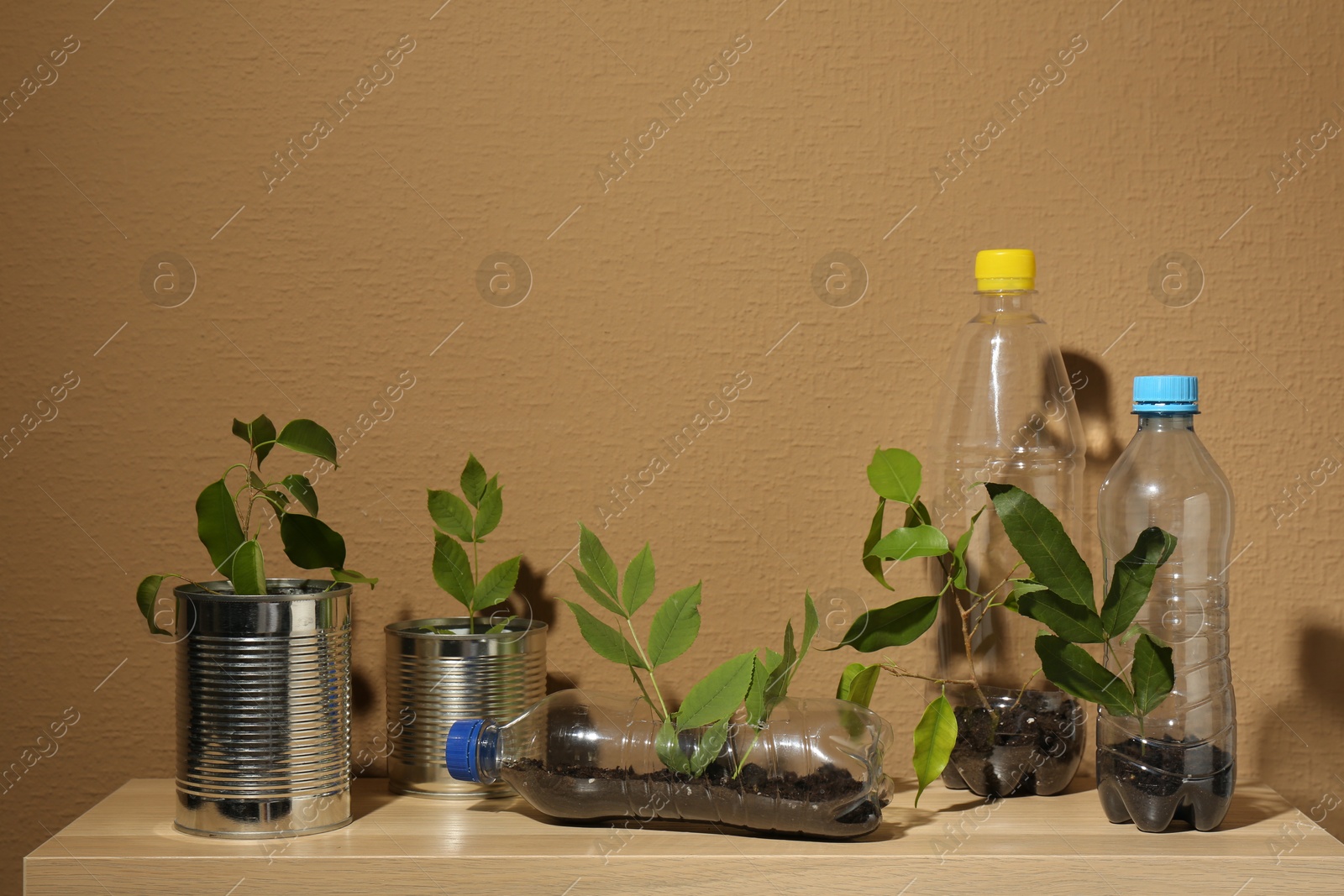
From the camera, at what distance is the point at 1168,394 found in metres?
0.84

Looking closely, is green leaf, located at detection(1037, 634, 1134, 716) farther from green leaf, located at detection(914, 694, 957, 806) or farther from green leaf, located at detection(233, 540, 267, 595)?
green leaf, located at detection(233, 540, 267, 595)

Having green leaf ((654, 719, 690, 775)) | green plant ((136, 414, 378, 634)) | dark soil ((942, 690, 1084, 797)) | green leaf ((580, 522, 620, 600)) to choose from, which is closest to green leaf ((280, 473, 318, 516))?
green plant ((136, 414, 378, 634))

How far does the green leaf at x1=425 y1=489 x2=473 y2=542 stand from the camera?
0.96m

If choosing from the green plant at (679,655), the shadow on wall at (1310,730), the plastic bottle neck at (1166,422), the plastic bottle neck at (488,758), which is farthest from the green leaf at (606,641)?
the shadow on wall at (1310,730)

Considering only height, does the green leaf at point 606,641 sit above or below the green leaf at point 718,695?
above

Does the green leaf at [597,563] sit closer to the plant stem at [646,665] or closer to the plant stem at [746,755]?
the plant stem at [646,665]

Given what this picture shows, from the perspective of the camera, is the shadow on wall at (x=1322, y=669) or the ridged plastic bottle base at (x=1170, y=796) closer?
the ridged plastic bottle base at (x=1170, y=796)

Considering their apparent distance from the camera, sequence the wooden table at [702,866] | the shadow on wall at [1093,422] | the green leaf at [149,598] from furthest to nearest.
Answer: the shadow on wall at [1093,422] < the green leaf at [149,598] < the wooden table at [702,866]

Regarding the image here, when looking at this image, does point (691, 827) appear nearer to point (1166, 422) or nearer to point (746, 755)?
point (746, 755)

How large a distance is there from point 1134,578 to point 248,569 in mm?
635

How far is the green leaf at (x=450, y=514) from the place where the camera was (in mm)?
958

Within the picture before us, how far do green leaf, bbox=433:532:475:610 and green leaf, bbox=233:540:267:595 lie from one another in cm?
16

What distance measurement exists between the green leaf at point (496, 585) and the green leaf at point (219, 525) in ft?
0.66

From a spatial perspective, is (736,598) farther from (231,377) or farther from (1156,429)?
(231,377)
